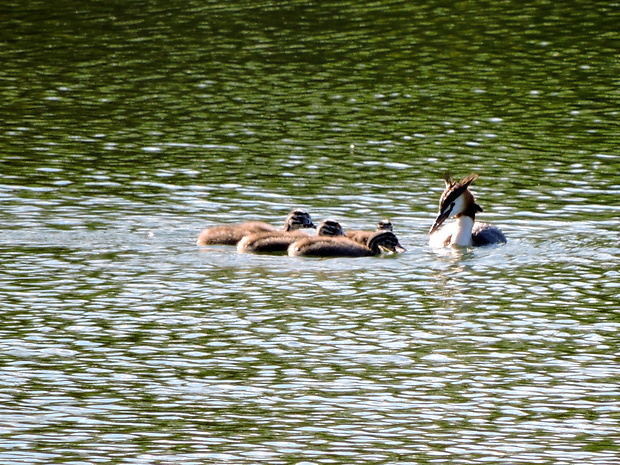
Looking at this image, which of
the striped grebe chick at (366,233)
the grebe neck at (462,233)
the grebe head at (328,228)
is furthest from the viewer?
the grebe neck at (462,233)

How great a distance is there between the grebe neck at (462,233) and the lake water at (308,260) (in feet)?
1.58

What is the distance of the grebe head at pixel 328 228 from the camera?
16.6 meters

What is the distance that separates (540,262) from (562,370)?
3975mm

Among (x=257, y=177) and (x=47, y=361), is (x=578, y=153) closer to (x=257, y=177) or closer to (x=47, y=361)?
(x=257, y=177)

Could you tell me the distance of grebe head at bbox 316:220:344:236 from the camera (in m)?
16.6

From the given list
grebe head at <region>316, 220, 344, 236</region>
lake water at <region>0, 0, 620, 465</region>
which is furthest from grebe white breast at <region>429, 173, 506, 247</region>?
grebe head at <region>316, 220, 344, 236</region>

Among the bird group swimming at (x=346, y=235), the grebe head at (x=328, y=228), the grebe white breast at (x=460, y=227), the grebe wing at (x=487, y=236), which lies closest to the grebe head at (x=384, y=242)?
the bird group swimming at (x=346, y=235)

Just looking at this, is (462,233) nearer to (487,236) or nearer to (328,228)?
(487,236)

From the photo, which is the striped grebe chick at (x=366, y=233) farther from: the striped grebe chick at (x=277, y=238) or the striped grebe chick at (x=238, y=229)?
the striped grebe chick at (x=238, y=229)

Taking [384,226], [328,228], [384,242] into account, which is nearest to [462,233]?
[384,226]

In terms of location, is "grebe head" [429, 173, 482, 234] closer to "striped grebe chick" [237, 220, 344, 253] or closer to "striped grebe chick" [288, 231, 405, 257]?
"striped grebe chick" [288, 231, 405, 257]

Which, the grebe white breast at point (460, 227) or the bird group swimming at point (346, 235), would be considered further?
the grebe white breast at point (460, 227)

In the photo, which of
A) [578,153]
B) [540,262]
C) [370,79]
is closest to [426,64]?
[370,79]

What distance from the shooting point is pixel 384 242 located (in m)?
16.1
